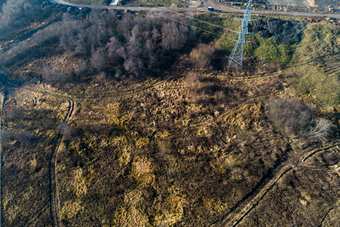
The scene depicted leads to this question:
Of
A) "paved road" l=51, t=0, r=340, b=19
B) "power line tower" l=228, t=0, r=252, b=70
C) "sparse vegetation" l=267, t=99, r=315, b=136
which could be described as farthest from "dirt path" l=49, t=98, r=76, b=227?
"sparse vegetation" l=267, t=99, r=315, b=136

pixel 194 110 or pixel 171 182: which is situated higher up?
pixel 194 110

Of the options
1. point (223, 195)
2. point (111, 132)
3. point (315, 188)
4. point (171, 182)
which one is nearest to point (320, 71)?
point (315, 188)

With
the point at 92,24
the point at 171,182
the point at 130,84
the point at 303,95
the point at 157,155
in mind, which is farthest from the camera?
the point at 92,24

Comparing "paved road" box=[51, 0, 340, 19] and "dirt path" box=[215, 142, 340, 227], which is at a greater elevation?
"paved road" box=[51, 0, 340, 19]

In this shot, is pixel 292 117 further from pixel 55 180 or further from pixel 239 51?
pixel 55 180

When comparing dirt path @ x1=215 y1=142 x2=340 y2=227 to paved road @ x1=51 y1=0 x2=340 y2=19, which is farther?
paved road @ x1=51 y1=0 x2=340 y2=19

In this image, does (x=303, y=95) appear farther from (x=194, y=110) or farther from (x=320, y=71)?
(x=194, y=110)

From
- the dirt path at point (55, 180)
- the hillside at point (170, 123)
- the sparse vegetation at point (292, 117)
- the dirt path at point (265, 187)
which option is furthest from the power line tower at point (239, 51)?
the dirt path at point (55, 180)

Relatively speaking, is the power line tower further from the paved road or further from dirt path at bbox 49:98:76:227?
dirt path at bbox 49:98:76:227

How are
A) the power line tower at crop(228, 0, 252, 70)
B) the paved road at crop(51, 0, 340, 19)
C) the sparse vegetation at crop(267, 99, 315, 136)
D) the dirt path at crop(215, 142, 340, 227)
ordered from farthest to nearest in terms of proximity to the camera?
the paved road at crop(51, 0, 340, 19) → the power line tower at crop(228, 0, 252, 70) → the sparse vegetation at crop(267, 99, 315, 136) → the dirt path at crop(215, 142, 340, 227)
